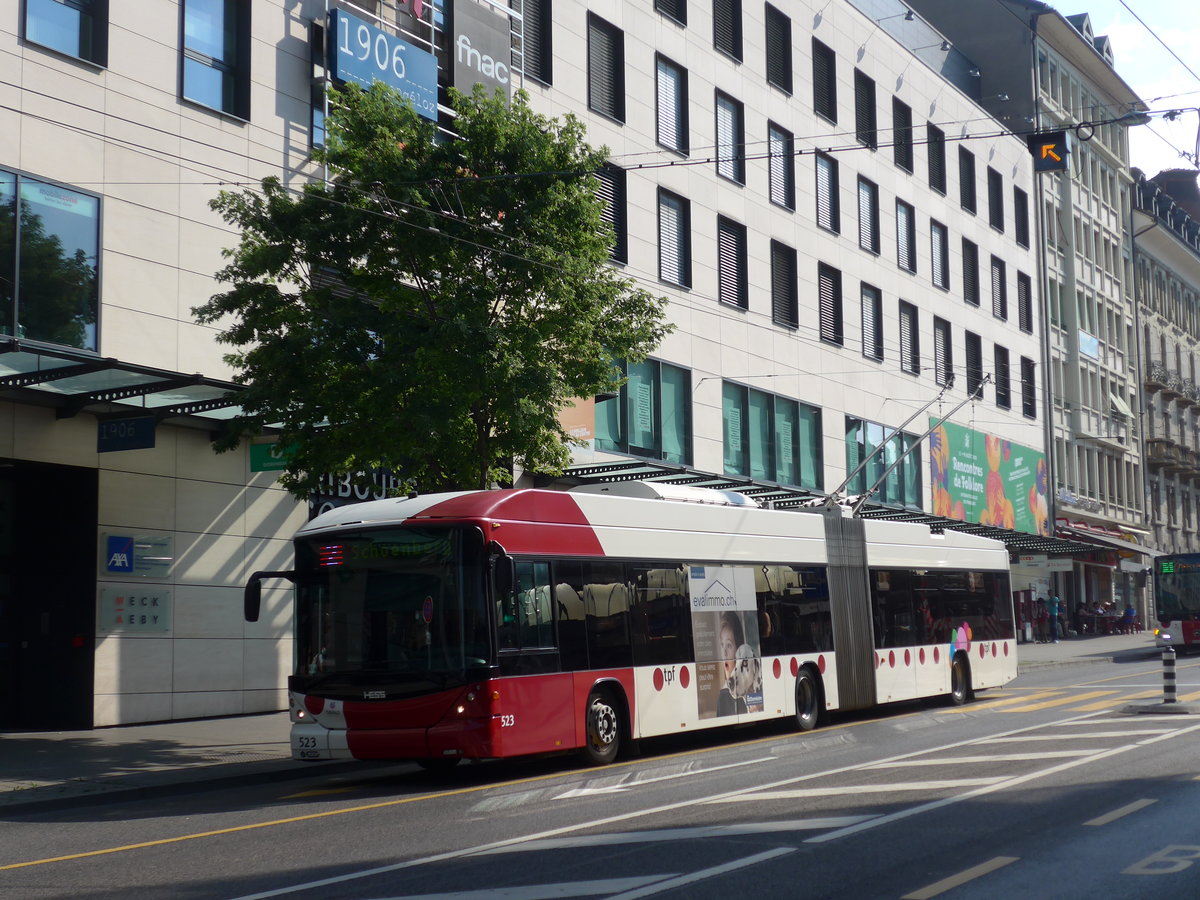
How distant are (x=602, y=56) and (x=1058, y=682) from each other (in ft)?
54.8

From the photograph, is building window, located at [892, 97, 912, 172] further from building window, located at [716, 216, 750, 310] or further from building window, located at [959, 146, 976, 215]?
building window, located at [716, 216, 750, 310]

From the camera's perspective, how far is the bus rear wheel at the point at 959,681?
2369 centimetres

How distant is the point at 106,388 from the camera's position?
19.2 m

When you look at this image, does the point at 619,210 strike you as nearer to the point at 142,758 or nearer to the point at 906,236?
the point at 906,236

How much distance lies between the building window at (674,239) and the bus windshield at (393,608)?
19661mm

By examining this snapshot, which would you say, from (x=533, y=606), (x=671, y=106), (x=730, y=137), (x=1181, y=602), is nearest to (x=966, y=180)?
(x=1181, y=602)

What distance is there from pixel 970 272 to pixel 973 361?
3.22 m

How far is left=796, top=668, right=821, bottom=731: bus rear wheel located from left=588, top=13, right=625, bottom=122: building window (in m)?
16.2

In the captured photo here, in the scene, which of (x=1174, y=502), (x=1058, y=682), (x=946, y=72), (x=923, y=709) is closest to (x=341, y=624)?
(x=923, y=709)

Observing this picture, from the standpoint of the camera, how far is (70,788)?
13859mm

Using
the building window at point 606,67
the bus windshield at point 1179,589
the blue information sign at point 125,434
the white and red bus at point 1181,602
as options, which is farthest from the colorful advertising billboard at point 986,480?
the blue information sign at point 125,434

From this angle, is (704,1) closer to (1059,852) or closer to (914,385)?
(914,385)

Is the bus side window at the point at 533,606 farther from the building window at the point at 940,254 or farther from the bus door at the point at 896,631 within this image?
the building window at the point at 940,254

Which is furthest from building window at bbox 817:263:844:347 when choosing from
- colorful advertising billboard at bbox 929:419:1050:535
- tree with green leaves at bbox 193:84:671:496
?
tree with green leaves at bbox 193:84:671:496
